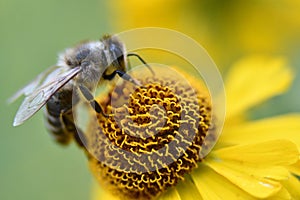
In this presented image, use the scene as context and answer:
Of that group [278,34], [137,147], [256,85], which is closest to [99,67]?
[137,147]

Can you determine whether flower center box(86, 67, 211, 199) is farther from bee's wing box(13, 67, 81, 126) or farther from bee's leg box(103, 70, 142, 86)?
bee's wing box(13, 67, 81, 126)

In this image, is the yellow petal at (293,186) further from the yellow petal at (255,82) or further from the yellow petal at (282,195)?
the yellow petal at (255,82)

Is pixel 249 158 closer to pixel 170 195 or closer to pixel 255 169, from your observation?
pixel 255 169

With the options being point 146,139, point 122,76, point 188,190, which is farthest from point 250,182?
point 122,76

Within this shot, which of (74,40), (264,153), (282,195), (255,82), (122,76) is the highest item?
(74,40)

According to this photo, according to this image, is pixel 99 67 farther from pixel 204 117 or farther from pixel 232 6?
pixel 232 6

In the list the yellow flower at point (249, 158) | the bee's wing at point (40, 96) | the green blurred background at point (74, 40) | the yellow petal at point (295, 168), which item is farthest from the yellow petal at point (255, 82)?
the bee's wing at point (40, 96)

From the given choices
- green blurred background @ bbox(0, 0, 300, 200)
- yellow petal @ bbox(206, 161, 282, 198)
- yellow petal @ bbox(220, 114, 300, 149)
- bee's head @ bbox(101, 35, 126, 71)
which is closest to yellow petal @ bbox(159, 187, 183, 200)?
yellow petal @ bbox(206, 161, 282, 198)
